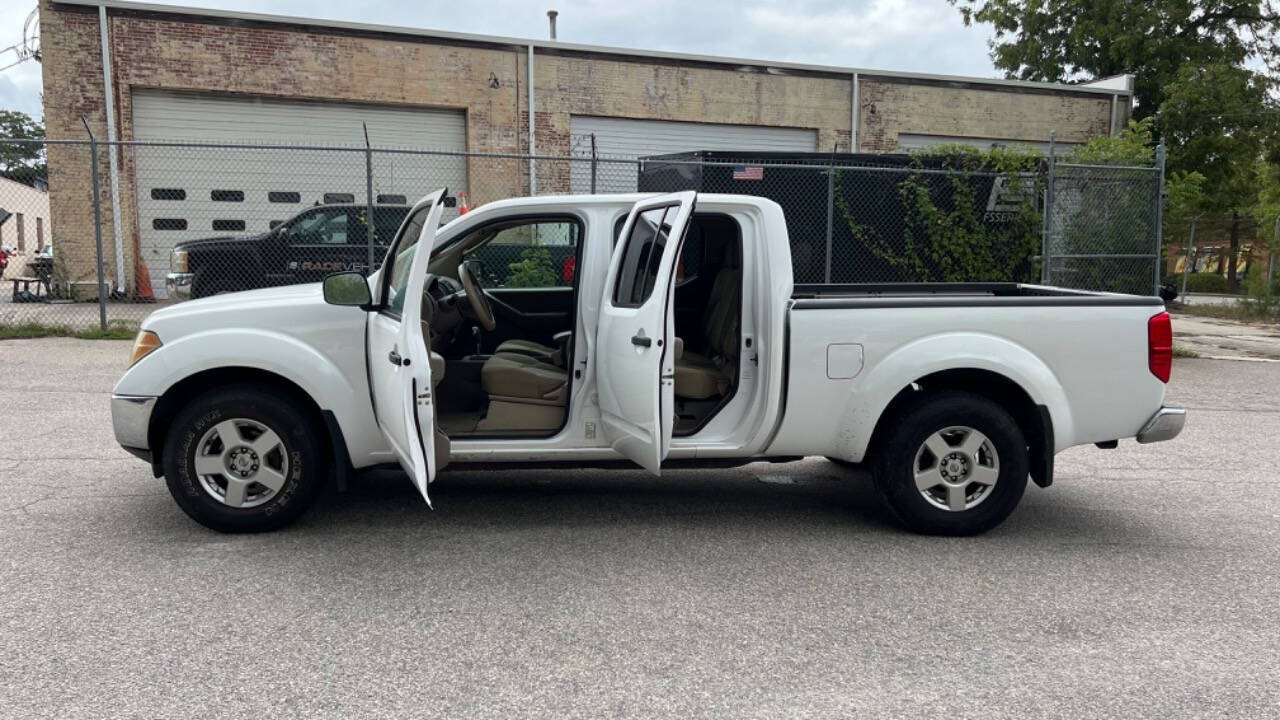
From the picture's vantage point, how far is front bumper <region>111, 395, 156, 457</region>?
17.0 feet

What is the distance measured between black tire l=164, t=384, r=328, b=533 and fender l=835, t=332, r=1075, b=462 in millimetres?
2715

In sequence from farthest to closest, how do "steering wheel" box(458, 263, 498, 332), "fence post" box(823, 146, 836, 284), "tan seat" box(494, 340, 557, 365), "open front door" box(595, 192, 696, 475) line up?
"fence post" box(823, 146, 836, 284), "tan seat" box(494, 340, 557, 365), "steering wheel" box(458, 263, 498, 332), "open front door" box(595, 192, 696, 475)

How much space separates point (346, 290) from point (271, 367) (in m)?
0.55

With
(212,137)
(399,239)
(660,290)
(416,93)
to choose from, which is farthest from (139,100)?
(660,290)

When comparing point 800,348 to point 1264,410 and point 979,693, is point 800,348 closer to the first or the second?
point 979,693

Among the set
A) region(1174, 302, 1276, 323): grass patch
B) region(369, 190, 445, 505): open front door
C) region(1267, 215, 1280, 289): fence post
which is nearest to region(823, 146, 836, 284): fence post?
region(369, 190, 445, 505): open front door

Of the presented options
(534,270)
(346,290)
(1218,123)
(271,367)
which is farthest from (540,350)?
(1218,123)

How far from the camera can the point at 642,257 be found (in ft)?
17.7

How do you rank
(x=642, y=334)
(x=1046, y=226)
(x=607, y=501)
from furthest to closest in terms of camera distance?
1. (x=1046, y=226)
2. (x=607, y=501)
3. (x=642, y=334)

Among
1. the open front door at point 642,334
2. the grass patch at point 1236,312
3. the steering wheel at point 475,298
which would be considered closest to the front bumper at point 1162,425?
the open front door at point 642,334

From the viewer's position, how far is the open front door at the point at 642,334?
4801mm

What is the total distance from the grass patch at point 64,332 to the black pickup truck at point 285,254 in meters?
0.93

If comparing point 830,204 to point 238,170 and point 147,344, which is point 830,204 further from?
point 238,170

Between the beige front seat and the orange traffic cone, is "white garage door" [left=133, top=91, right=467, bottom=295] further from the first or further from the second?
the beige front seat
